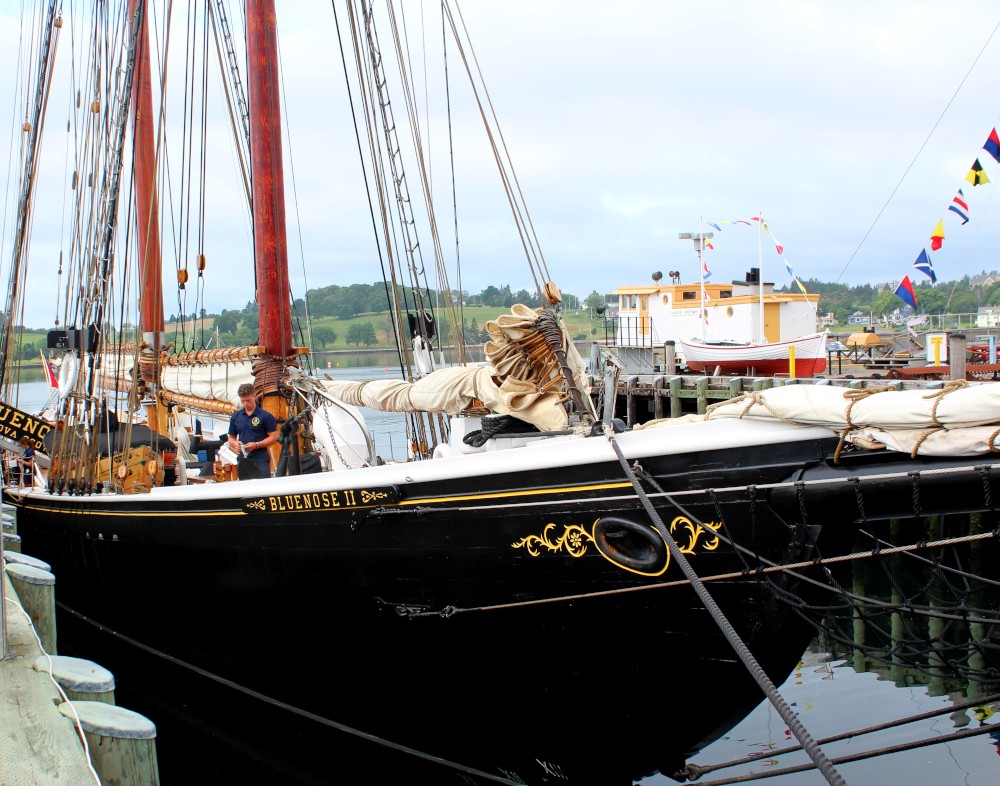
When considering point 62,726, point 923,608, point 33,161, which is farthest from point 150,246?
point 923,608

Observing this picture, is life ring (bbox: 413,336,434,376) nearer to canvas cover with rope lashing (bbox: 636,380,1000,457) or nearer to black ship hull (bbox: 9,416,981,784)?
black ship hull (bbox: 9,416,981,784)

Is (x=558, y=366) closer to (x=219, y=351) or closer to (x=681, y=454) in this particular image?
(x=681, y=454)

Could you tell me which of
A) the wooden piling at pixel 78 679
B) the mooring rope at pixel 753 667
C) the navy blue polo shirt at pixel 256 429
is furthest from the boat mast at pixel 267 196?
the wooden piling at pixel 78 679

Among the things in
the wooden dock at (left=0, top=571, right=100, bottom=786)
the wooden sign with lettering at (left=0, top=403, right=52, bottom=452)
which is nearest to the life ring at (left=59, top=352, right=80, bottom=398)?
the wooden sign with lettering at (left=0, top=403, right=52, bottom=452)

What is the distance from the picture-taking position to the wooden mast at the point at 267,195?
1048 cm

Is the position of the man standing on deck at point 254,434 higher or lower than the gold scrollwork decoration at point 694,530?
higher

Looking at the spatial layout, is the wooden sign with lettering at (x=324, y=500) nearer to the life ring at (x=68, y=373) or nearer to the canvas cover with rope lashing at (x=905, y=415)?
the canvas cover with rope lashing at (x=905, y=415)

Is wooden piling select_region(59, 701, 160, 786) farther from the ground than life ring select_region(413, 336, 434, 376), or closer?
closer

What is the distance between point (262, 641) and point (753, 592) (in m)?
4.53

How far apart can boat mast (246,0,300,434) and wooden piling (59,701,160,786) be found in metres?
6.55

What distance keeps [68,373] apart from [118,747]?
8.58 m

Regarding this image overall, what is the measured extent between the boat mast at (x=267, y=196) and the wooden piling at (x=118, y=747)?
655 centimetres

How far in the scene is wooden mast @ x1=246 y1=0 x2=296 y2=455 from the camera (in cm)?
1048

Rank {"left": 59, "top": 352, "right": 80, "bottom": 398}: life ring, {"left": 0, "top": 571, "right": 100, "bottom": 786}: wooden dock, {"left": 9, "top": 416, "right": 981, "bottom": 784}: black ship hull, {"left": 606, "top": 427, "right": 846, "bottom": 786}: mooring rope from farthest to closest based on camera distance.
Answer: {"left": 59, "top": 352, "right": 80, "bottom": 398}: life ring, {"left": 9, "top": 416, "right": 981, "bottom": 784}: black ship hull, {"left": 606, "top": 427, "right": 846, "bottom": 786}: mooring rope, {"left": 0, "top": 571, "right": 100, "bottom": 786}: wooden dock
